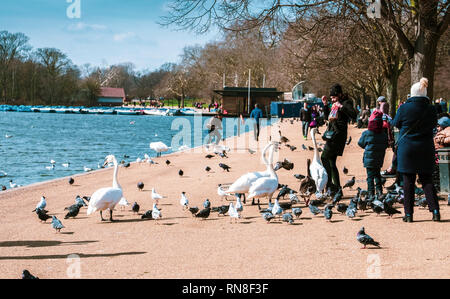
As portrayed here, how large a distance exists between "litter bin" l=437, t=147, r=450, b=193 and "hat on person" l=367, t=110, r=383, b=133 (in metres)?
1.24

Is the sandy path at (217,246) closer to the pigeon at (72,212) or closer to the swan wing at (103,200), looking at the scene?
the pigeon at (72,212)

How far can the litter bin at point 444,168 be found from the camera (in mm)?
9695

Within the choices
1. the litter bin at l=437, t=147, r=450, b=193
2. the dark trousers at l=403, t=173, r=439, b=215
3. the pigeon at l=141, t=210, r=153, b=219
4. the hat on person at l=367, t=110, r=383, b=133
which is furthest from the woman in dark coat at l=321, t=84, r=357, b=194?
the pigeon at l=141, t=210, r=153, b=219

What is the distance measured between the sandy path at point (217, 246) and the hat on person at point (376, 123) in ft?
5.20

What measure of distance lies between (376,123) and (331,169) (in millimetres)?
1287

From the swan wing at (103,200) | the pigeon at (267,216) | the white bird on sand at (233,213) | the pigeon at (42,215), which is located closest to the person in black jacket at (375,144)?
the pigeon at (267,216)

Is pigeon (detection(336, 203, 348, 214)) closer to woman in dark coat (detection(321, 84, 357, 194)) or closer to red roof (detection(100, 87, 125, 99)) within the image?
woman in dark coat (detection(321, 84, 357, 194))
